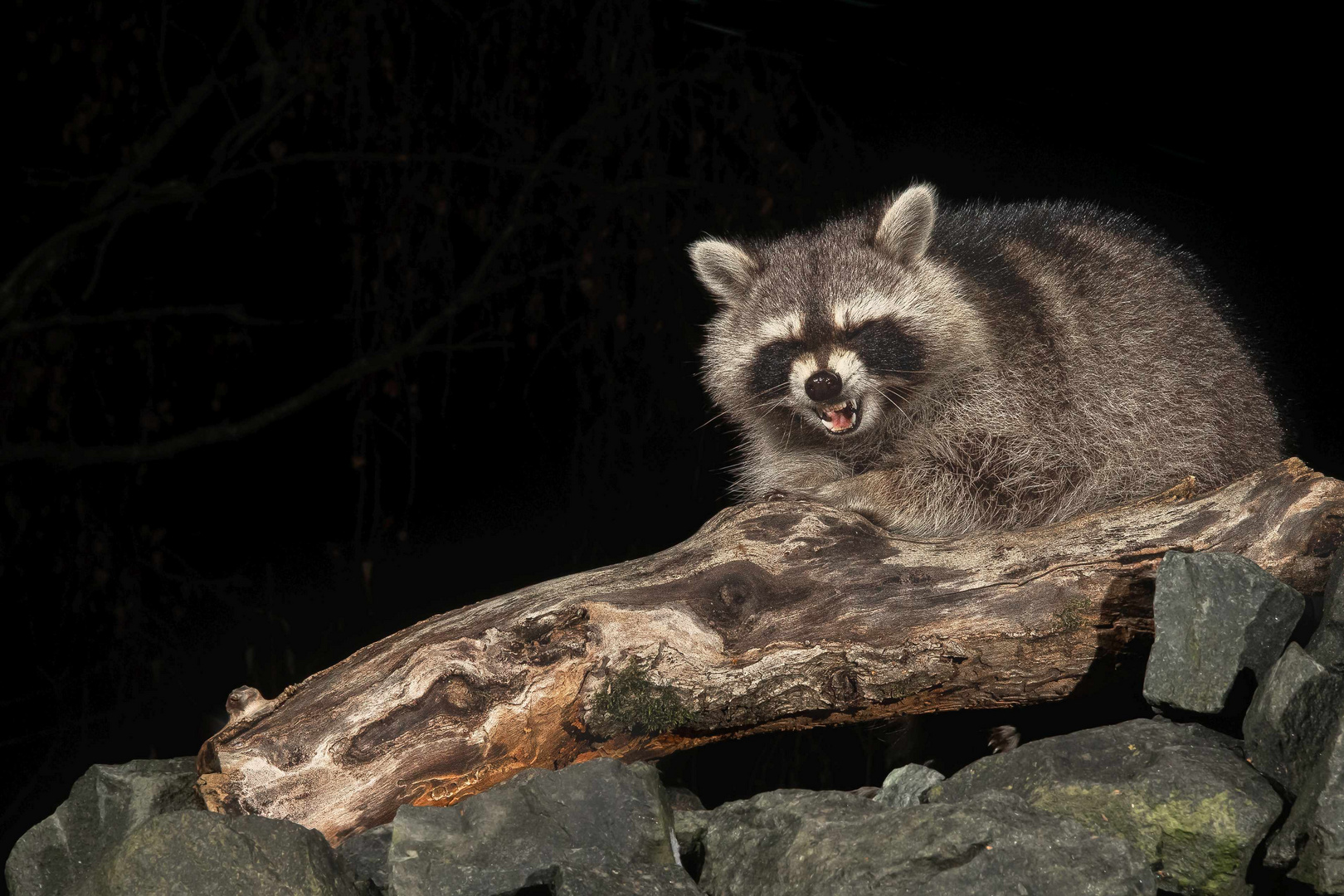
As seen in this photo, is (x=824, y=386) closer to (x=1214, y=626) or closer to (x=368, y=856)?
(x=1214, y=626)

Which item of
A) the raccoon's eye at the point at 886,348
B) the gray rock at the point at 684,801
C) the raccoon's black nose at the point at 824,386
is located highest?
the raccoon's eye at the point at 886,348

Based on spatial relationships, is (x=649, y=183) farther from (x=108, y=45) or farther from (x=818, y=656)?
(x=818, y=656)

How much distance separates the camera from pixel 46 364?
12.1 feet

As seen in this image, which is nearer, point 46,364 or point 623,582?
point 623,582

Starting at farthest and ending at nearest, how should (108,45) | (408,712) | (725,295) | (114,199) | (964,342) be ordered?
(114,199) < (108,45) < (725,295) < (964,342) < (408,712)

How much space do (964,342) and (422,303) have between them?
186 centimetres

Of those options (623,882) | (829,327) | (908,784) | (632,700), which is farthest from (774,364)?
(623,882)

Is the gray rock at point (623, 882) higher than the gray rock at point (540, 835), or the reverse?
the gray rock at point (540, 835)

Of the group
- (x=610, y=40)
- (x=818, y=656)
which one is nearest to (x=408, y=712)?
(x=818, y=656)

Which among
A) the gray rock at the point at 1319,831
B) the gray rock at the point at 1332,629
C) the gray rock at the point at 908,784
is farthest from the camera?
the gray rock at the point at 908,784

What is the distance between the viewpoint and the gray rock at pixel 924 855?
1.62 meters

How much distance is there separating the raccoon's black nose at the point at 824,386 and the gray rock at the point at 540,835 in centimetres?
113

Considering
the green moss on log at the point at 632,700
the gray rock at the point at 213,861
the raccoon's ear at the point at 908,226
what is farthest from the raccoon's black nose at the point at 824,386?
the gray rock at the point at 213,861

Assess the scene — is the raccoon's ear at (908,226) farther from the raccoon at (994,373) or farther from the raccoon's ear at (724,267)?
the raccoon's ear at (724,267)
